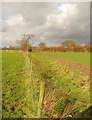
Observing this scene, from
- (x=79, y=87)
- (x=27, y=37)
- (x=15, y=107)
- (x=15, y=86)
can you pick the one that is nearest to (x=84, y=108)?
(x=79, y=87)

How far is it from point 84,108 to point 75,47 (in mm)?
33615

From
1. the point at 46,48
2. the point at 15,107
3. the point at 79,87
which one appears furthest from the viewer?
the point at 46,48

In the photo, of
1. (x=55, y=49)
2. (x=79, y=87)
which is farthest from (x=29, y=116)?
(x=55, y=49)

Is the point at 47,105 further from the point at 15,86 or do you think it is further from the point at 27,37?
the point at 15,86

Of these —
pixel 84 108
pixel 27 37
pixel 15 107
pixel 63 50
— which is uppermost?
pixel 63 50

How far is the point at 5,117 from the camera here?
2734 millimetres

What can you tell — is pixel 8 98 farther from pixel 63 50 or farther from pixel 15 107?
pixel 63 50

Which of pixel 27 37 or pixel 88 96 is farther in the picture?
pixel 88 96

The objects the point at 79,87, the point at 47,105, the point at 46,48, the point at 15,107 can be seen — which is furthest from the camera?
the point at 46,48

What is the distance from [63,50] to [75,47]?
4482 mm

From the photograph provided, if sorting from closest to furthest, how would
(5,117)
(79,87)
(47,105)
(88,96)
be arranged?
(47,105) < (5,117) < (88,96) < (79,87)

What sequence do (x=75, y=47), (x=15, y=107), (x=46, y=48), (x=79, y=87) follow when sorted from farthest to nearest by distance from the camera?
(x=46, y=48), (x=75, y=47), (x=79, y=87), (x=15, y=107)

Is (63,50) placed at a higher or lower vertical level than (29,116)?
higher

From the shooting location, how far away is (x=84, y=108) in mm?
3588
